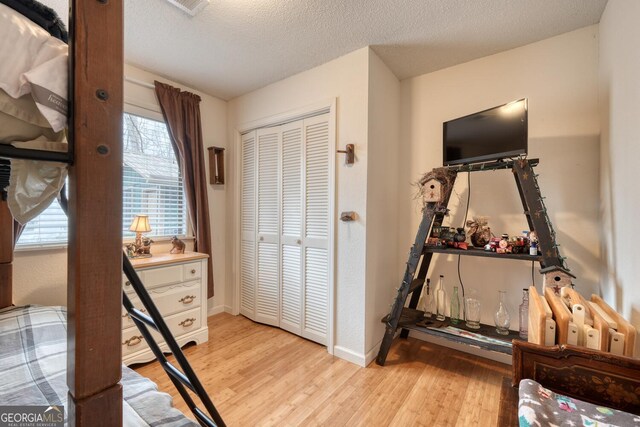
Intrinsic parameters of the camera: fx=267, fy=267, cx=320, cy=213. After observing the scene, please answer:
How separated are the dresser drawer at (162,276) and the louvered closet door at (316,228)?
1.11m

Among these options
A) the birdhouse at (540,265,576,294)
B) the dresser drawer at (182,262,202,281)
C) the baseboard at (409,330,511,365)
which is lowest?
the baseboard at (409,330,511,365)

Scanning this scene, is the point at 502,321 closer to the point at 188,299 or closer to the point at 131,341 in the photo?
the point at 188,299

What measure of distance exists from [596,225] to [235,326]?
3135mm

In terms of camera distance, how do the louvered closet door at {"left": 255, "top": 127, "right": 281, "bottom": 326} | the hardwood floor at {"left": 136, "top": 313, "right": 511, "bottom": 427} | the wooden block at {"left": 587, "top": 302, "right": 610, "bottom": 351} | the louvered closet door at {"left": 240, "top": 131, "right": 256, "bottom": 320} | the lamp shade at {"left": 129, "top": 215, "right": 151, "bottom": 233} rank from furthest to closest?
1. the louvered closet door at {"left": 240, "top": 131, "right": 256, "bottom": 320}
2. the louvered closet door at {"left": 255, "top": 127, "right": 281, "bottom": 326}
3. the lamp shade at {"left": 129, "top": 215, "right": 151, "bottom": 233}
4. the hardwood floor at {"left": 136, "top": 313, "right": 511, "bottom": 427}
5. the wooden block at {"left": 587, "top": 302, "right": 610, "bottom": 351}

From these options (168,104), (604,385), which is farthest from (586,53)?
(168,104)

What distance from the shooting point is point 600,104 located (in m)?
1.77

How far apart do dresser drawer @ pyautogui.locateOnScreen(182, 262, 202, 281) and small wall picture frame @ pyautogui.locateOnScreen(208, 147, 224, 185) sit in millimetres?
1020

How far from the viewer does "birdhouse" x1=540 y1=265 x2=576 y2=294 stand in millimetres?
1460

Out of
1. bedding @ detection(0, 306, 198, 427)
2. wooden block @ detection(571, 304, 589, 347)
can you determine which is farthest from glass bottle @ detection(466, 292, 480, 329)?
bedding @ detection(0, 306, 198, 427)

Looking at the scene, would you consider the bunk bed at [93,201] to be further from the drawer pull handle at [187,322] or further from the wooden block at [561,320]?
the drawer pull handle at [187,322]

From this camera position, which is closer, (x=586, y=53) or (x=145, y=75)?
(x=586, y=53)

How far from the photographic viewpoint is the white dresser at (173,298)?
2014 mm

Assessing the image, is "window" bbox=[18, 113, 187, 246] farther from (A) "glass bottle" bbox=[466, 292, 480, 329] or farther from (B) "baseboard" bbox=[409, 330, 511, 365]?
(A) "glass bottle" bbox=[466, 292, 480, 329]

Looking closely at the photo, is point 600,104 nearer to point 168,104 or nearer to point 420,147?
point 420,147
